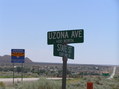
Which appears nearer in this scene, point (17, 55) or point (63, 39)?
point (63, 39)

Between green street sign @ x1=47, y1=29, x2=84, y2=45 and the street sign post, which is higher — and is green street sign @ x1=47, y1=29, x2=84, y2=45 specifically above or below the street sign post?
above

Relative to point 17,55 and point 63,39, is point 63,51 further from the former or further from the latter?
point 17,55

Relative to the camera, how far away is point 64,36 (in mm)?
10742

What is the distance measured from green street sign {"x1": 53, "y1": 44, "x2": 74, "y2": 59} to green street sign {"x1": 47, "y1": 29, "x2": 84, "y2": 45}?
146 mm

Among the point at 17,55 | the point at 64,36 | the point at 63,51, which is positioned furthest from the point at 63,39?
the point at 17,55

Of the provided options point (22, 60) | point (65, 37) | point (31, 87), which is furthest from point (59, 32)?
point (22, 60)

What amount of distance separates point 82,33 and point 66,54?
89cm

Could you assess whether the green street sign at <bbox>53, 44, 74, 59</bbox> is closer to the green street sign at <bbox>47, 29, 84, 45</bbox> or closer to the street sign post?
the green street sign at <bbox>47, 29, 84, 45</bbox>

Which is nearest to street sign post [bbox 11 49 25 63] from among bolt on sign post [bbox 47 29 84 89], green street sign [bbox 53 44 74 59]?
green street sign [bbox 53 44 74 59]

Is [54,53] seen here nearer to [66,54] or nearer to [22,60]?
[66,54]

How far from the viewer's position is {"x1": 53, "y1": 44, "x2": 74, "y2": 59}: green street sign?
10.6 meters

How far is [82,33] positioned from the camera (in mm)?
Result: 10531

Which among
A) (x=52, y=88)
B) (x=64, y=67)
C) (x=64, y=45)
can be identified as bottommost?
(x=52, y=88)

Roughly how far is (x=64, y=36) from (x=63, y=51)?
467 mm
